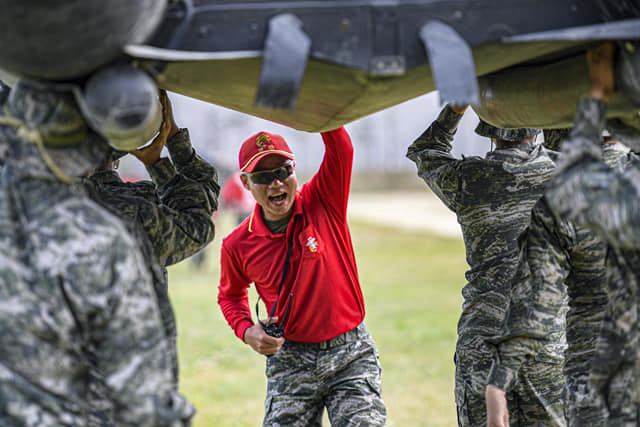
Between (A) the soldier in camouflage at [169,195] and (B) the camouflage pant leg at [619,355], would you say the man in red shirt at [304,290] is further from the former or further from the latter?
(B) the camouflage pant leg at [619,355]

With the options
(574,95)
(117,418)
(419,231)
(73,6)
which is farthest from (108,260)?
(419,231)

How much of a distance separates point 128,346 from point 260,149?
169cm

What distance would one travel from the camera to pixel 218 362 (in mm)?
8234

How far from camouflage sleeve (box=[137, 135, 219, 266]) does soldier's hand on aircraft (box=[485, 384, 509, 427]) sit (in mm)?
1387

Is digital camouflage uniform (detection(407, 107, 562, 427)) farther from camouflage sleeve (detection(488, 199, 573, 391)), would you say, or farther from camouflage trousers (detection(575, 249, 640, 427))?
camouflage trousers (detection(575, 249, 640, 427))

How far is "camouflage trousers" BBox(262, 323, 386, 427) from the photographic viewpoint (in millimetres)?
3447

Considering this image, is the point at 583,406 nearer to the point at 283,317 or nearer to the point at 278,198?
the point at 283,317

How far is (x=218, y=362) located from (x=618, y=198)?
260 inches

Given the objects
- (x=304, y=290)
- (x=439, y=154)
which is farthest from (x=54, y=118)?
(x=439, y=154)

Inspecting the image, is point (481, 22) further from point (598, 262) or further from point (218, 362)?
point (218, 362)

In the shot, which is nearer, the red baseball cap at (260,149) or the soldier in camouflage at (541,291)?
the soldier in camouflage at (541,291)

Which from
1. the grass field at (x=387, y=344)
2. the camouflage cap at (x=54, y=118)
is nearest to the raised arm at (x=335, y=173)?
the camouflage cap at (x=54, y=118)

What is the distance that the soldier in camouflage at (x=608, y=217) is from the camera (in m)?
2.25

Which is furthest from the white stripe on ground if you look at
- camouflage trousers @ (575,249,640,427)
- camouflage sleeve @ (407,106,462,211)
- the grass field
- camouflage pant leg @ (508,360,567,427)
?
camouflage trousers @ (575,249,640,427)
